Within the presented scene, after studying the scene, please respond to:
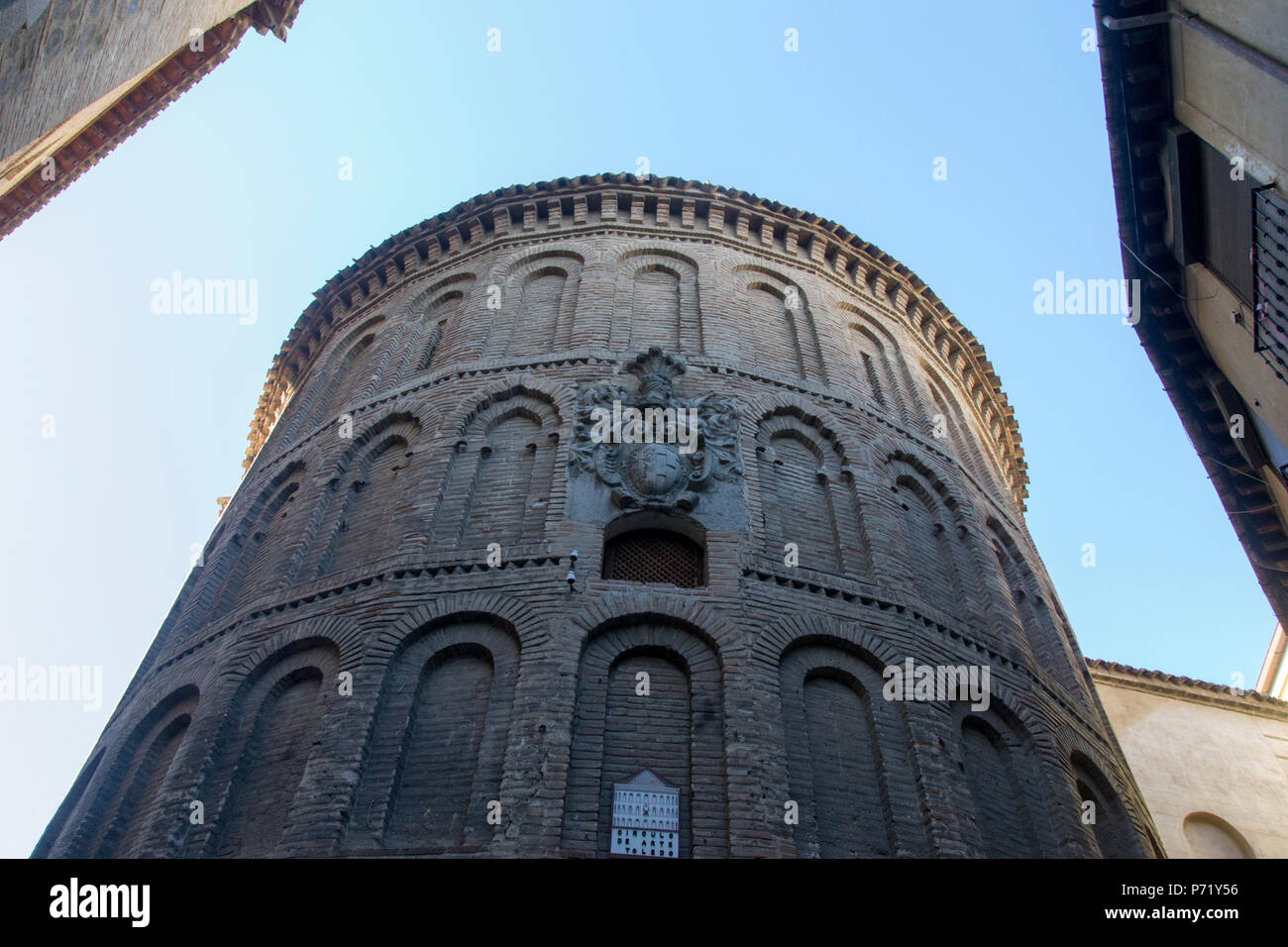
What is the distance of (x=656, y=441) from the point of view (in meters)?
11.6

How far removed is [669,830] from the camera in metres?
8.30

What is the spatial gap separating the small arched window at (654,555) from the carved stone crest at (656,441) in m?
0.40

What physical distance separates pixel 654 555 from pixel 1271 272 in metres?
6.24

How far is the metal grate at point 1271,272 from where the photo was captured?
7781mm

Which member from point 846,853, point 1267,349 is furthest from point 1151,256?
point 846,853

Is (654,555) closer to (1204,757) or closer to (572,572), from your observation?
(572,572)

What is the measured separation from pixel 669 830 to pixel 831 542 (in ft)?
14.1

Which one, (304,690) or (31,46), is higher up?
(31,46)
